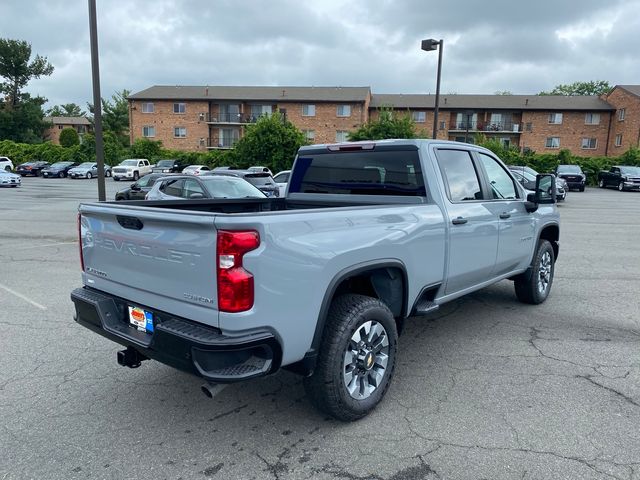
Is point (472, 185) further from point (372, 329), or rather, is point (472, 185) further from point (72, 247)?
point (72, 247)

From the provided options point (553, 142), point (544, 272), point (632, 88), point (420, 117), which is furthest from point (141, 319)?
point (632, 88)

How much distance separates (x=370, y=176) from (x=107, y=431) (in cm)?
292

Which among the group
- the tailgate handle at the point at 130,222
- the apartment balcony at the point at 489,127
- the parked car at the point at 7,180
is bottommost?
the parked car at the point at 7,180

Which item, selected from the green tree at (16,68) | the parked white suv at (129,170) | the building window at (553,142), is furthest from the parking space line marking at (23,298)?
the green tree at (16,68)

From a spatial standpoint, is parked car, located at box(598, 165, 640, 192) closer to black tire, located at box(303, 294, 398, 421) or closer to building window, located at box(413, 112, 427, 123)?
building window, located at box(413, 112, 427, 123)

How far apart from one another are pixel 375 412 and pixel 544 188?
3.35m

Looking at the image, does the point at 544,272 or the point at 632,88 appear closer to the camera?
the point at 544,272

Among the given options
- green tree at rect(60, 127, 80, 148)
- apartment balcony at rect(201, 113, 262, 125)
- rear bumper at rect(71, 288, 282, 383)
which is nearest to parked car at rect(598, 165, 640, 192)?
apartment balcony at rect(201, 113, 262, 125)

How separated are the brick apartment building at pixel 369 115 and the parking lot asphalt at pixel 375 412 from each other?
45329 millimetres

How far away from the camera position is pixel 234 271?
251 centimetres

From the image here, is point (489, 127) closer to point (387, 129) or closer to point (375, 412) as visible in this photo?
point (387, 129)

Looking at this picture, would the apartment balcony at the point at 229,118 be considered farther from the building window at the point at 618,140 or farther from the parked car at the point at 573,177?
the building window at the point at 618,140

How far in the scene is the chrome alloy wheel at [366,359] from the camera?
3.18 meters

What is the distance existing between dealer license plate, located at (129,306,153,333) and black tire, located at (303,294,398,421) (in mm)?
1053
